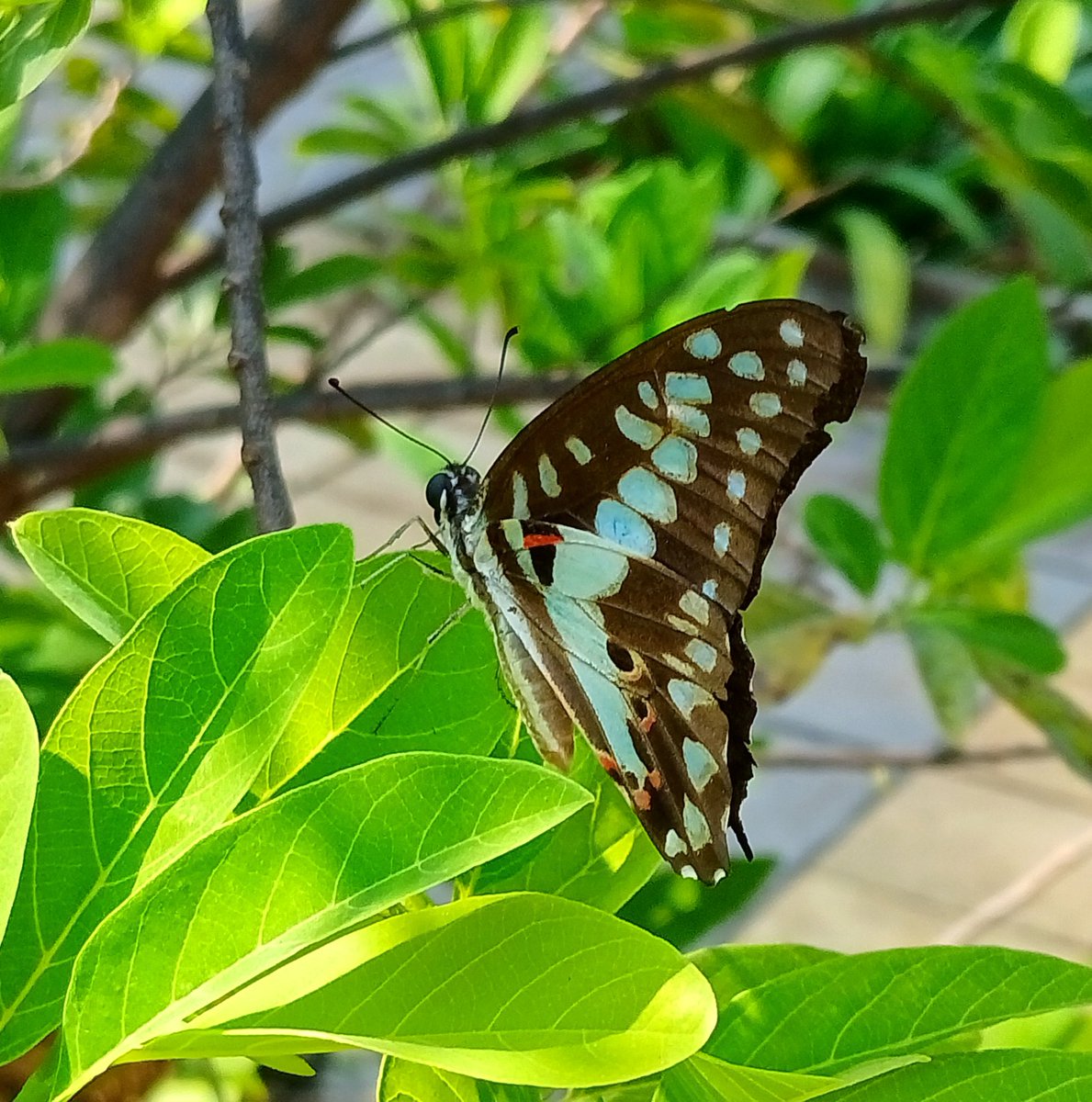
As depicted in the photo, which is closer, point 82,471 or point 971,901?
point 82,471

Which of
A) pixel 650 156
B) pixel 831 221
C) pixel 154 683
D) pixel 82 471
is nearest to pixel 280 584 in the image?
pixel 154 683

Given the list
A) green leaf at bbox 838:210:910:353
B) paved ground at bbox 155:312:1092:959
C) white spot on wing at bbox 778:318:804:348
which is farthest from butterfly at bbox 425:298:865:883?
paved ground at bbox 155:312:1092:959

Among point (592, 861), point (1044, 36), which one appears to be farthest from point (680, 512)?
point (1044, 36)

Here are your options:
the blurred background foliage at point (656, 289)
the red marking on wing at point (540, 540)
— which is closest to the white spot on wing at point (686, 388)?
the red marking on wing at point (540, 540)

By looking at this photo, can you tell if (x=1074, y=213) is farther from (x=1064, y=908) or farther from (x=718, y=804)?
(x=1064, y=908)

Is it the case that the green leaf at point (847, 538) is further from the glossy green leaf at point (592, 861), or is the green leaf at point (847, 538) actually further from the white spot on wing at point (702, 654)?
the glossy green leaf at point (592, 861)

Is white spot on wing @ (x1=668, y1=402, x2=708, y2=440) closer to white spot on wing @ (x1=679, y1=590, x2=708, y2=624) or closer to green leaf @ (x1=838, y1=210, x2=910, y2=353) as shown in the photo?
white spot on wing @ (x1=679, y1=590, x2=708, y2=624)

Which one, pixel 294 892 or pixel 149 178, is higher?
pixel 149 178
